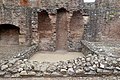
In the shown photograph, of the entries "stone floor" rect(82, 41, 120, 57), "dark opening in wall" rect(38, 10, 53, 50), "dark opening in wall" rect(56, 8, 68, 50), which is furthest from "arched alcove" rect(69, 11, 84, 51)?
"stone floor" rect(82, 41, 120, 57)

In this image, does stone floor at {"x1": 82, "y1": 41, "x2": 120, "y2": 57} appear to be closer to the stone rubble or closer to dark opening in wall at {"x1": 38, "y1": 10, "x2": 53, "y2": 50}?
the stone rubble

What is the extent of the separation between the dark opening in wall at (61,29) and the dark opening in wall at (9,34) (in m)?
2.73

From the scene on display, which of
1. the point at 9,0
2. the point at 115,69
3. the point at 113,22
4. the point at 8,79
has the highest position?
the point at 9,0

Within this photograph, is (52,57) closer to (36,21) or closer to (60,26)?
(36,21)

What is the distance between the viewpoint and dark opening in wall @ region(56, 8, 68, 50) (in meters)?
11.5

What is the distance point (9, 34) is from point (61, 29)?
11.5ft

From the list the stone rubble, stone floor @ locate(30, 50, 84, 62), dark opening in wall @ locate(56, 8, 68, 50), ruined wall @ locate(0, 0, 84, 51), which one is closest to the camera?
the stone rubble

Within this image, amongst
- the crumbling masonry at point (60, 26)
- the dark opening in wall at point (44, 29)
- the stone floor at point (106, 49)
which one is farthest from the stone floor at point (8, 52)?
the stone floor at point (106, 49)

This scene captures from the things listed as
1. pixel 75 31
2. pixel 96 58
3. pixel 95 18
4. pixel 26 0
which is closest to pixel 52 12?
pixel 75 31

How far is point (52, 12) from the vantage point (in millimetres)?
10820

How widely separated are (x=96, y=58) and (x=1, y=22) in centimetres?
770

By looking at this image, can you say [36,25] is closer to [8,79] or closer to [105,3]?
[105,3]

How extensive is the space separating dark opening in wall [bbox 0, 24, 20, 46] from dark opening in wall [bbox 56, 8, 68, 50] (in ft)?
8.97

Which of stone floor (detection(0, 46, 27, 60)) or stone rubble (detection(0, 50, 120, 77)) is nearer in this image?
stone rubble (detection(0, 50, 120, 77))
